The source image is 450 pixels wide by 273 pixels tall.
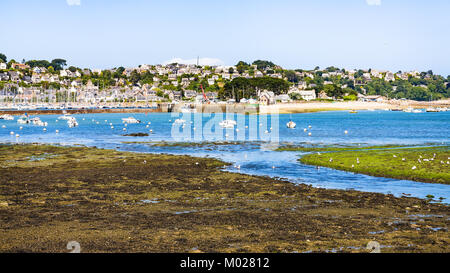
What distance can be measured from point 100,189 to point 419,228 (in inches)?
593

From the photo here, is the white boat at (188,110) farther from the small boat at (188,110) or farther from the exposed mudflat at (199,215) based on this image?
the exposed mudflat at (199,215)

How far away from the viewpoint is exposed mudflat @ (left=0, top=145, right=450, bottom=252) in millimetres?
13898

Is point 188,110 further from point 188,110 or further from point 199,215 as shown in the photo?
point 199,215

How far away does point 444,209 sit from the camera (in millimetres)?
18594

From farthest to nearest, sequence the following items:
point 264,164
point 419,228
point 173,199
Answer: point 264,164 → point 173,199 → point 419,228

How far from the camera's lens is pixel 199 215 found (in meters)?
17.9

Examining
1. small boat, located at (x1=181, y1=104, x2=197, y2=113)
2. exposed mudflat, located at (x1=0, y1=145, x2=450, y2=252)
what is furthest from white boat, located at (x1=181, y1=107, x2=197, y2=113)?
exposed mudflat, located at (x1=0, y1=145, x2=450, y2=252)

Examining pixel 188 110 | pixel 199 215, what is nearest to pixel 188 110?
pixel 188 110

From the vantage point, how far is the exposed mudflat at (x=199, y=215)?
1390cm

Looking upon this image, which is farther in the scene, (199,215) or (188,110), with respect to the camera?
(188,110)

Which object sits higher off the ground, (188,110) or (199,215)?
(188,110)
